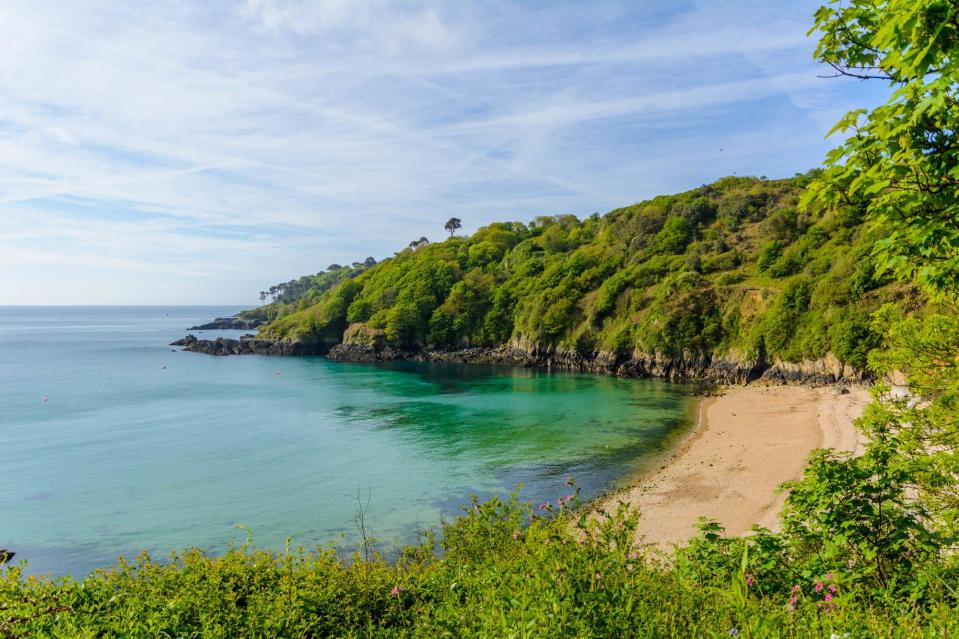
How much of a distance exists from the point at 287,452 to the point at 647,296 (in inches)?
1914

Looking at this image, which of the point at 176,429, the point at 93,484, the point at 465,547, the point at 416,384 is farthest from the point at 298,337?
the point at 465,547

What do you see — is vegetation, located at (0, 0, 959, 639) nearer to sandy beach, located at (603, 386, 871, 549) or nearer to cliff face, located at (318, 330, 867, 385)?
sandy beach, located at (603, 386, 871, 549)

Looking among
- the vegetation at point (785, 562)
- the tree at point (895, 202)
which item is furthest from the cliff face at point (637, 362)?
the tree at point (895, 202)

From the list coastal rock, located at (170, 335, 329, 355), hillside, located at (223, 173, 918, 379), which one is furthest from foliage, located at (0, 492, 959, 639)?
coastal rock, located at (170, 335, 329, 355)

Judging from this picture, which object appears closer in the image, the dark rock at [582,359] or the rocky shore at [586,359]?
the rocky shore at [586,359]

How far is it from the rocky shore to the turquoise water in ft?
17.5

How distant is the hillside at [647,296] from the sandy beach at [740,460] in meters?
8.59

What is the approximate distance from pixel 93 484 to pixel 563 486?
983 inches

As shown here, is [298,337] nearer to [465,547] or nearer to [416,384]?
[416,384]

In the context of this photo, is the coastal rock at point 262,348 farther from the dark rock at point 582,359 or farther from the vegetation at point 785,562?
the vegetation at point 785,562

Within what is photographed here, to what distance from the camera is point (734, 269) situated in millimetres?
64938

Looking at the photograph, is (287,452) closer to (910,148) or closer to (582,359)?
(910,148)

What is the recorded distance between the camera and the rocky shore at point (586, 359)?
46.4m

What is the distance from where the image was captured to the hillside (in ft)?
158
